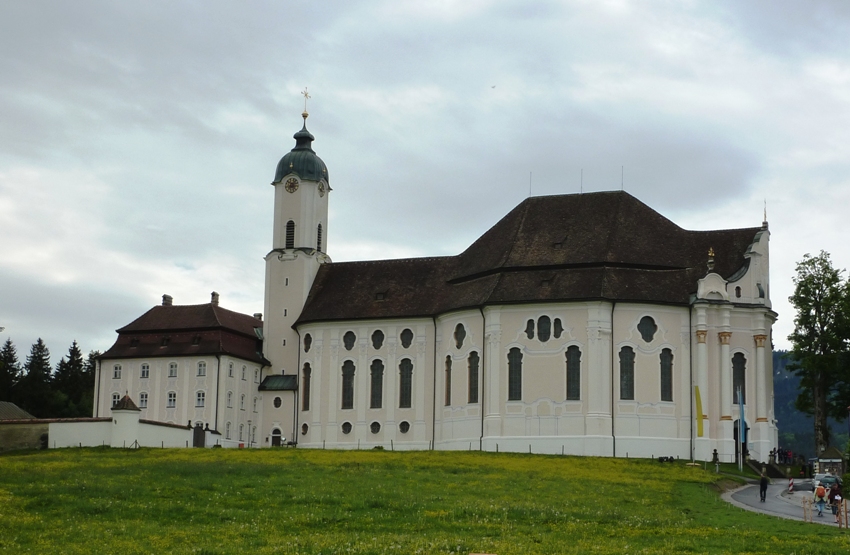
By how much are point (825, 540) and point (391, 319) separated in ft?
171

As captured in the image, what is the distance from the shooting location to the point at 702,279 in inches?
2835

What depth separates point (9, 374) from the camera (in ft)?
382

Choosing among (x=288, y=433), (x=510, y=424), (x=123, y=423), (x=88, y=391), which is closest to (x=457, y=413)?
(x=510, y=424)

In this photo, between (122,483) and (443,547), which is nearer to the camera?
(443,547)

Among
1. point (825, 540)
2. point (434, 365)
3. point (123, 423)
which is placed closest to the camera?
point (825, 540)

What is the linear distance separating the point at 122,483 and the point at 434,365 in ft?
130

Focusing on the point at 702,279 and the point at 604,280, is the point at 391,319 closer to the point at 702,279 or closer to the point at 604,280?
the point at 604,280

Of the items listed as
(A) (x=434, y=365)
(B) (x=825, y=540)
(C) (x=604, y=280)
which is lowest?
(B) (x=825, y=540)

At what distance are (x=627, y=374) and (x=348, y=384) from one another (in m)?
20.4

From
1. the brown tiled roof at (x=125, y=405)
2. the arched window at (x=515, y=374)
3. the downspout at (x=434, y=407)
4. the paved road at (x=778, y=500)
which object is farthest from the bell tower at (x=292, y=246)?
the paved road at (x=778, y=500)

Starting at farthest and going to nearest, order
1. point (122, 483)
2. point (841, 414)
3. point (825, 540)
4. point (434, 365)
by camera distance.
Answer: point (434, 365) < point (841, 414) < point (122, 483) < point (825, 540)

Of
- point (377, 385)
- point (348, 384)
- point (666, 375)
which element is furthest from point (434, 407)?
point (666, 375)

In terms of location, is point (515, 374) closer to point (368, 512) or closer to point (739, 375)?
point (739, 375)

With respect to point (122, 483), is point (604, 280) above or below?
above
